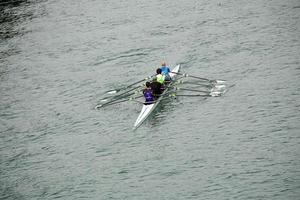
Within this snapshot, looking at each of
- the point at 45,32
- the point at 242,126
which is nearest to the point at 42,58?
the point at 45,32

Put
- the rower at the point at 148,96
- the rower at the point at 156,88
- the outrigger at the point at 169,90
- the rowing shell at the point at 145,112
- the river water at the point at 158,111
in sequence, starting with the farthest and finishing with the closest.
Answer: the outrigger at the point at 169,90
the rower at the point at 156,88
the rower at the point at 148,96
the rowing shell at the point at 145,112
the river water at the point at 158,111

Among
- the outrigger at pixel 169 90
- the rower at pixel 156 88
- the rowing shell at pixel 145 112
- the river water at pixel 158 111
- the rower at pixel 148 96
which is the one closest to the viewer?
the river water at pixel 158 111

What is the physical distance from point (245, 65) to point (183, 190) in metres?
15.3

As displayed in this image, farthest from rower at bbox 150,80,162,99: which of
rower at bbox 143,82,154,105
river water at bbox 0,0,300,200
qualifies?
river water at bbox 0,0,300,200

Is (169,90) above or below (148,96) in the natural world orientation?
below

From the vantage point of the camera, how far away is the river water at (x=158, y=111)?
78.1 feet

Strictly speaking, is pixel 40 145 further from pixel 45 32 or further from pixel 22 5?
pixel 22 5

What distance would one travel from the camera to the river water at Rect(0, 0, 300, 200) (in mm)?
23797

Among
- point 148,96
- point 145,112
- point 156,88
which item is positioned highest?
point 156,88

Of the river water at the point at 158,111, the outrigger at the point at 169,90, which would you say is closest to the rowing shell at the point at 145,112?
the outrigger at the point at 169,90

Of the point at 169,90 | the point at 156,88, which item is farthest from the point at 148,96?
the point at 169,90

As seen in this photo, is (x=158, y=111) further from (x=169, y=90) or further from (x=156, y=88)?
(x=169, y=90)

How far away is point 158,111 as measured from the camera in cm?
2977

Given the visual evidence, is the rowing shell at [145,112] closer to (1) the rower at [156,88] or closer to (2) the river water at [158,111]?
(1) the rower at [156,88]
